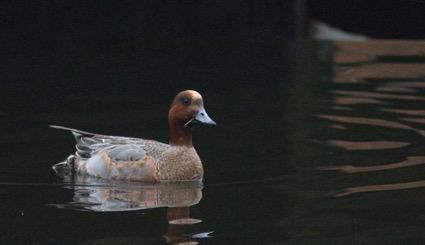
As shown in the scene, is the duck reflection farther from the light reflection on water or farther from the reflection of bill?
the light reflection on water

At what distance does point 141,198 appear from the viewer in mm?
10312

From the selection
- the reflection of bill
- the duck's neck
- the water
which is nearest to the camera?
the water

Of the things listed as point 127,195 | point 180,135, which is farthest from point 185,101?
point 127,195

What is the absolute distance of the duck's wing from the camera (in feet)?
36.7

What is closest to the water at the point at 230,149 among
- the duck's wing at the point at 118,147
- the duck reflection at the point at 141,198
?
the duck reflection at the point at 141,198

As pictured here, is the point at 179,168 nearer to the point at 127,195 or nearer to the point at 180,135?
the point at 180,135

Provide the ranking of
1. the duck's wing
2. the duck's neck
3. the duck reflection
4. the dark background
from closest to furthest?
1. the duck reflection
2. the duck's wing
3. the duck's neck
4. the dark background

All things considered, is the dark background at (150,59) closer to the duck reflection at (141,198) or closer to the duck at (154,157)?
the duck at (154,157)

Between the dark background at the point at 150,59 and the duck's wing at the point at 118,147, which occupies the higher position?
the dark background at the point at 150,59

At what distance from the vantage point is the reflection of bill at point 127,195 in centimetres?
995

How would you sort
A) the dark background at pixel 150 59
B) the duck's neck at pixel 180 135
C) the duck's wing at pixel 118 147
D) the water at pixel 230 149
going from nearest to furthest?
the water at pixel 230 149, the duck's wing at pixel 118 147, the duck's neck at pixel 180 135, the dark background at pixel 150 59

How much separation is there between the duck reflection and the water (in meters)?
0.02

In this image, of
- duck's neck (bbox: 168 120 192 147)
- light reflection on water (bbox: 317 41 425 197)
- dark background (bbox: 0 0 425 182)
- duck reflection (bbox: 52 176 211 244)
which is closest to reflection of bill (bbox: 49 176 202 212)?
duck reflection (bbox: 52 176 211 244)

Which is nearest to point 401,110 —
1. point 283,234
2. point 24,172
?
point 24,172
